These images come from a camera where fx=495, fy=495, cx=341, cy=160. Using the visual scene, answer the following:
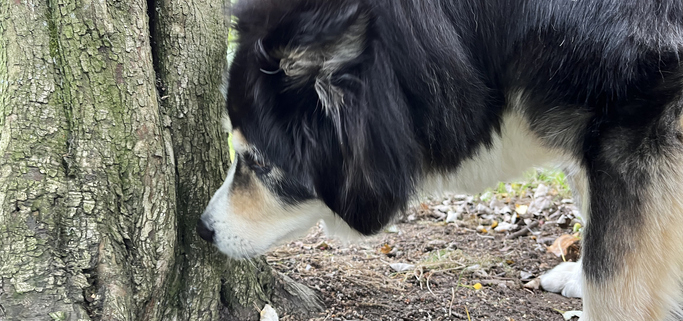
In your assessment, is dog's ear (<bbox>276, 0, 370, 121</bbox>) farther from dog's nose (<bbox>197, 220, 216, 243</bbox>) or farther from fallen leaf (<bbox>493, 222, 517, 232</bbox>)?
fallen leaf (<bbox>493, 222, 517, 232</bbox>)

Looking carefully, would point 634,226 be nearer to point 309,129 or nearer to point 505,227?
point 309,129

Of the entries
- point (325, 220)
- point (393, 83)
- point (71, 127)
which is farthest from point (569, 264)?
point (71, 127)

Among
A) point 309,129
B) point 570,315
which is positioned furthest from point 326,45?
point 570,315

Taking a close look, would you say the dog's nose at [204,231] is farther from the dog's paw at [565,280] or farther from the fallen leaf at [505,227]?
the fallen leaf at [505,227]

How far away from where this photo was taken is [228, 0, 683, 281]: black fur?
1.62m

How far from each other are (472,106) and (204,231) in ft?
3.76

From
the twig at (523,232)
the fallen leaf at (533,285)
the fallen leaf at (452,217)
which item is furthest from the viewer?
the fallen leaf at (452,217)

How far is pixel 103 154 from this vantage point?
1.70 m

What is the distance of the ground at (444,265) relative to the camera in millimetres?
2400

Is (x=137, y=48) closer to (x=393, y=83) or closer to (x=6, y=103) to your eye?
(x=6, y=103)

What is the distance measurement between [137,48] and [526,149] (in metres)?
1.58

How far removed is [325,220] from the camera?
90.0 inches

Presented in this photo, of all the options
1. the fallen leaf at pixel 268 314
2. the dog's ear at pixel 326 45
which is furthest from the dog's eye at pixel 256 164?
the fallen leaf at pixel 268 314

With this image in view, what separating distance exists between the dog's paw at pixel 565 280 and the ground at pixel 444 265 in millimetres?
41
